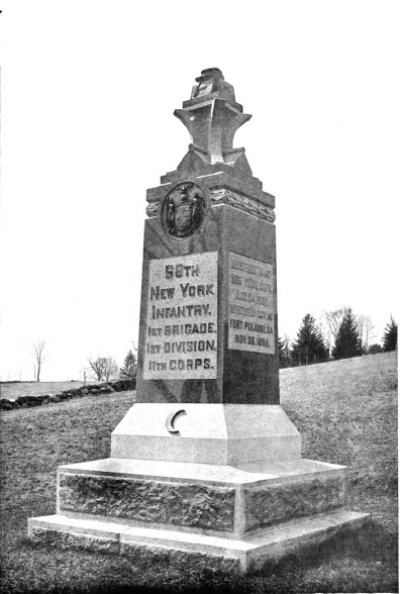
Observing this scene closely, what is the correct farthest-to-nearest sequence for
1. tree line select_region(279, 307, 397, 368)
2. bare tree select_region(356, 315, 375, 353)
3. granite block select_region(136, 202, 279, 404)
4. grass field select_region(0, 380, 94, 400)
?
grass field select_region(0, 380, 94, 400) → tree line select_region(279, 307, 397, 368) → bare tree select_region(356, 315, 375, 353) → granite block select_region(136, 202, 279, 404)

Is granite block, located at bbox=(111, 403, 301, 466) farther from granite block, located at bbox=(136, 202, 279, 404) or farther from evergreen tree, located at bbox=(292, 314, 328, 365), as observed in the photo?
evergreen tree, located at bbox=(292, 314, 328, 365)

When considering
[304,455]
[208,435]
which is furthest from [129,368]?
[208,435]

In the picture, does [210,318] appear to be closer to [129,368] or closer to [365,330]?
[365,330]

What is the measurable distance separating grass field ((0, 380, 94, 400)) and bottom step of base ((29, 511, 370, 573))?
22.2 feet

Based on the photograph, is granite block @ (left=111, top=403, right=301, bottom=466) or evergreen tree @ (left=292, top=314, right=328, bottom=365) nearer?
granite block @ (left=111, top=403, right=301, bottom=466)

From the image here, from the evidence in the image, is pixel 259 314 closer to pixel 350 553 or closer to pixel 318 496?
pixel 318 496

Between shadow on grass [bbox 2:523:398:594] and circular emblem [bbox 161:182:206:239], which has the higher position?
circular emblem [bbox 161:182:206:239]

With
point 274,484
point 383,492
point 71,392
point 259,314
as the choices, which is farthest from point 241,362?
point 71,392

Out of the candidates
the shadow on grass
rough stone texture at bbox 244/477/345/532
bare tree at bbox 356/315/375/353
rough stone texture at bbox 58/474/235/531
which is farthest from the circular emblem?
bare tree at bbox 356/315/375/353

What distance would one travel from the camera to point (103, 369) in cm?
1443

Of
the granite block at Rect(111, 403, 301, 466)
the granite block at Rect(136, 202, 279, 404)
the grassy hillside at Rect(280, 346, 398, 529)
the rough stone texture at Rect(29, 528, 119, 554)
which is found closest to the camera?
the rough stone texture at Rect(29, 528, 119, 554)

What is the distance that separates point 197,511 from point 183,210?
3.01m

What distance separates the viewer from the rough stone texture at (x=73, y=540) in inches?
254

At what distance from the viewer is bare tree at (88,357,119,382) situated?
46.0 feet
